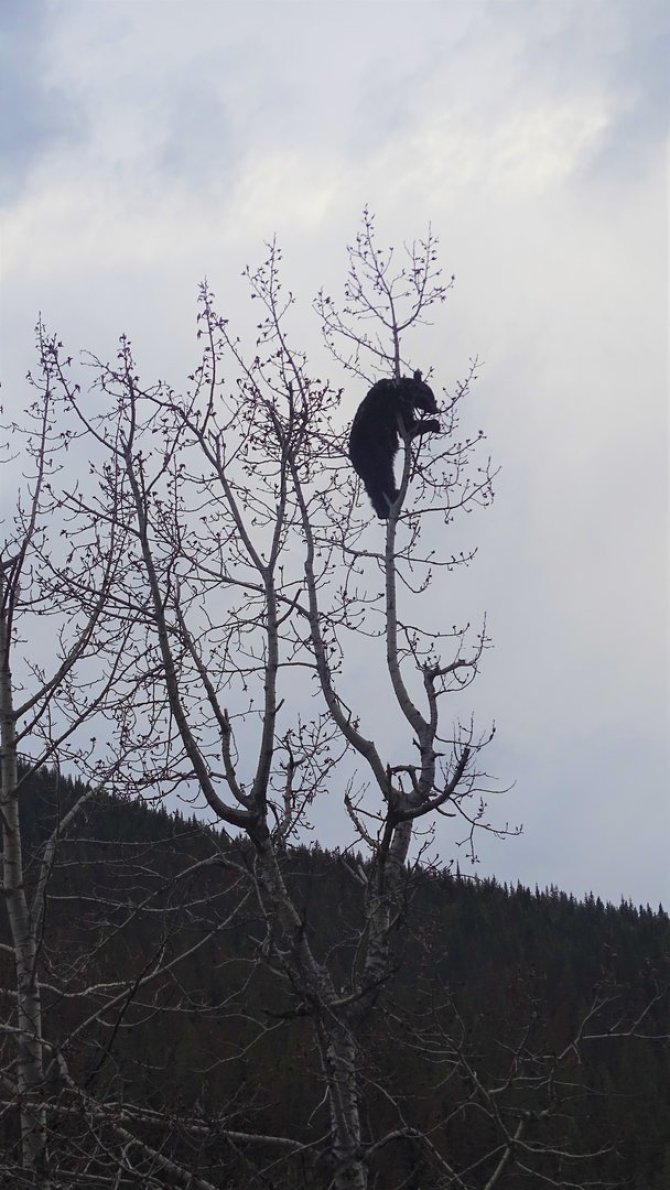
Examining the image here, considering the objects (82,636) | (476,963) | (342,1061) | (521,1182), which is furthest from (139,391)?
(476,963)

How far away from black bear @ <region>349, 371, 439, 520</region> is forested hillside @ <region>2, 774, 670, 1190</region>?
3.05 metres

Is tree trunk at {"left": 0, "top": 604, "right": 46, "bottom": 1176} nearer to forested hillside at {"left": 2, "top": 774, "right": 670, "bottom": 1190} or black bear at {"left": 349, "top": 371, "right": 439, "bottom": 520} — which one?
forested hillside at {"left": 2, "top": 774, "right": 670, "bottom": 1190}

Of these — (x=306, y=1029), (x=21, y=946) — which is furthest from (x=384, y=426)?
(x=306, y=1029)

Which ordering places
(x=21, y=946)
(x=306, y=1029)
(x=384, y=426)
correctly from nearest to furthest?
(x=21, y=946) → (x=384, y=426) → (x=306, y=1029)

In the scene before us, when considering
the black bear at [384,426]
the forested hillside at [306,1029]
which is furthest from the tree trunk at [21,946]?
the black bear at [384,426]

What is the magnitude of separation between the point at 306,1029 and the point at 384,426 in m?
23.5

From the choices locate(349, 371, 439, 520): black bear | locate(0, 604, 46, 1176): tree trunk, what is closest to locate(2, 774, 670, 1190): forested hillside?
locate(0, 604, 46, 1176): tree trunk

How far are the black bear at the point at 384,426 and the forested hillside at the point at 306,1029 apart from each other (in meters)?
3.05

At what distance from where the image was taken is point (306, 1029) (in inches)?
1217

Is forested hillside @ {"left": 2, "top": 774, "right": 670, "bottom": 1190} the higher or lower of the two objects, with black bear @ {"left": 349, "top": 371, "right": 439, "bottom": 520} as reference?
lower

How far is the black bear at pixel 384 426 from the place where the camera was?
34.3 ft

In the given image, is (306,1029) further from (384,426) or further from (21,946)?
(384,426)

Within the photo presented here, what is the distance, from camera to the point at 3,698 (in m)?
10.2

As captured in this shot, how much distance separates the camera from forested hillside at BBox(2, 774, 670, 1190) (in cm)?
942
